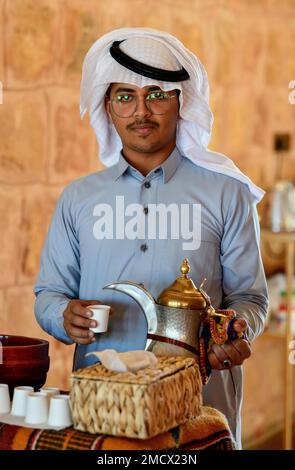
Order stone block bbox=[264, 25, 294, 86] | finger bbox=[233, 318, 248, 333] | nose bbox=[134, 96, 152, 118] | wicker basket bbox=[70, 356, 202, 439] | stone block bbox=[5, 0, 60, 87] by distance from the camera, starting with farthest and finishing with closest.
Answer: stone block bbox=[264, 25, 294, 86]
stone block bbox=[5, 0, 60, 87]
nose bbox=[134, 96, 152, 118]
finger bbox=[233, 318, 248, 333]
wicker basket bbox=[70, 356, 202, 439]

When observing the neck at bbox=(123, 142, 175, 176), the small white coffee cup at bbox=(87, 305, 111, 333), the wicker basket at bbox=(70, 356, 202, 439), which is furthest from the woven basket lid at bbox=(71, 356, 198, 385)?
the neck at bbox=(123, 142, 175, 176)

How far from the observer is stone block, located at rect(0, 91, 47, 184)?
269cm

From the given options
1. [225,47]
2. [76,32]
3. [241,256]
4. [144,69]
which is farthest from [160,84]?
[225,47]

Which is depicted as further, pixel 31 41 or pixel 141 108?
pixel 31 41

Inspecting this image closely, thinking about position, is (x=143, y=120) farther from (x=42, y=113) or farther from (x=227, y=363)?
(x=42, y=113)

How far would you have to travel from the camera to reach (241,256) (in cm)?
206

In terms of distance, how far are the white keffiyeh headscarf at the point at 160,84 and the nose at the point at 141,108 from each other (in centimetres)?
3

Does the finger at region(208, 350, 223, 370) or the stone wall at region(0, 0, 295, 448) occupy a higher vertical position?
the stone wall at region(0, 0, 295, 448)

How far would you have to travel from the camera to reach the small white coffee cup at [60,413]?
153 cm

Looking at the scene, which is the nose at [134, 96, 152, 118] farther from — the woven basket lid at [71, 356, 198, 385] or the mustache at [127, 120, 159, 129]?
the woven basket lid at [71, 356, 198, 385]

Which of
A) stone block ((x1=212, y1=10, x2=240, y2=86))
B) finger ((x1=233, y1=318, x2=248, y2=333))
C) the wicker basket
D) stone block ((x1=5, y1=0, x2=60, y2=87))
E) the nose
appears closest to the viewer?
Result: the wicker basket

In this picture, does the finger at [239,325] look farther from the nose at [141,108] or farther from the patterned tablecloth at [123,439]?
the nose at [141,108]

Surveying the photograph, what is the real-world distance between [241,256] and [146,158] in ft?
1.06

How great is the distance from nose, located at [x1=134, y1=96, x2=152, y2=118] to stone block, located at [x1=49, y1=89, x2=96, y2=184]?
0.96 meters
